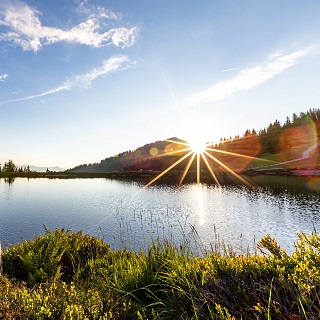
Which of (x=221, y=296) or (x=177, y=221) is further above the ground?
(x=221, y=296)

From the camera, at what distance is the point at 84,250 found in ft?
42.0

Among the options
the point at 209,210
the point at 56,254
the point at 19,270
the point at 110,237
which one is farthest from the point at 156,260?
the point at 209,210

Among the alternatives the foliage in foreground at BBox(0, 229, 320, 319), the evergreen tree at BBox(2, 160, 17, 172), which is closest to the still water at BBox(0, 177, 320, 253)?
the foliage in foreground at BBox(0, 229, 320, 319)

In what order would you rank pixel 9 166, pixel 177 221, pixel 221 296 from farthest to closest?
pixel 9 166 → pixel 177 221 → pixel 221 296

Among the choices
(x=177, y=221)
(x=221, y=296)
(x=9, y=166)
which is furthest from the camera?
(x=9, y=166)

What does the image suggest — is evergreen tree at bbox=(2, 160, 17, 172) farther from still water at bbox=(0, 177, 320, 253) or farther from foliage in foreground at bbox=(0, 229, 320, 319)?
foliage in foreground at bbox=(0, 229, 320, 319)

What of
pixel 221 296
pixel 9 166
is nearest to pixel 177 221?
pixel 221 296

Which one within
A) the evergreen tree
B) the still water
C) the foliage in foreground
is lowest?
the still water

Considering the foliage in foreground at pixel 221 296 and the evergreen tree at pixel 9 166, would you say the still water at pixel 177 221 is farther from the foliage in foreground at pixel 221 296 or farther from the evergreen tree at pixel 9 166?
the evergreen tree at pixel 9 166

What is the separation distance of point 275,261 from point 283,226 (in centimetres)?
3474

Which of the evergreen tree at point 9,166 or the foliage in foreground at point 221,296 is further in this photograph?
the evergreen tree at point 9,166

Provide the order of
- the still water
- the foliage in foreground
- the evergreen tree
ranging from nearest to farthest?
the foliage in foreground, the still water, the evergreen tree

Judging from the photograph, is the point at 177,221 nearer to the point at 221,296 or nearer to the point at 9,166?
the point at 221,296

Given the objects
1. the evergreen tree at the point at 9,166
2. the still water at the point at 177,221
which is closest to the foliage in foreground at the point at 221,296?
the still water at the point at 177,221
